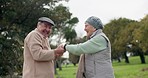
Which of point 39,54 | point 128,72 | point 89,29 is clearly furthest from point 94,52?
point 128,72

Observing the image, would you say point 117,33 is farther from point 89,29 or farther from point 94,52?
point 94,52

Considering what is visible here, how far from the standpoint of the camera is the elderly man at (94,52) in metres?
4.84

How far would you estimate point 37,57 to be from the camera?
4906 millimetres

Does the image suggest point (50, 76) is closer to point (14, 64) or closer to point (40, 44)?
point (40, 44)

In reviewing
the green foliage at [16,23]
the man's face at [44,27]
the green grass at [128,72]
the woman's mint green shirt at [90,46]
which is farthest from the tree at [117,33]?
the woman's mint green shirt at [90,46]

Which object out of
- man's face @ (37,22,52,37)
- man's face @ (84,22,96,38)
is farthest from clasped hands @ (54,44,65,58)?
man's face @ (84,22,96,38)

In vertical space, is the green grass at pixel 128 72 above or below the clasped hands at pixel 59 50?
below

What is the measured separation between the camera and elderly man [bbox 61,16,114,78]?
4840 millimetres

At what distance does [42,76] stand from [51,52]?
1.17ft

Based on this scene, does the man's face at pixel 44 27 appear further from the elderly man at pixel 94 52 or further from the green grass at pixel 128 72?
the green grass at pixel 128 72

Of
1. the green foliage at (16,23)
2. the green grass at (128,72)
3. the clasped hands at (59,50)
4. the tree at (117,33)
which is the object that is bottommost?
the green grass at (128,72)

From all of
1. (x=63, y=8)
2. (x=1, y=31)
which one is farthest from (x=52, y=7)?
(x=1, y=31)

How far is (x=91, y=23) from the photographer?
502 cm

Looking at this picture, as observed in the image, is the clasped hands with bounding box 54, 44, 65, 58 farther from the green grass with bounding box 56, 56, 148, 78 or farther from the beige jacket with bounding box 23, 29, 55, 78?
the green grass with bounding box 56, 56, 148, 78
